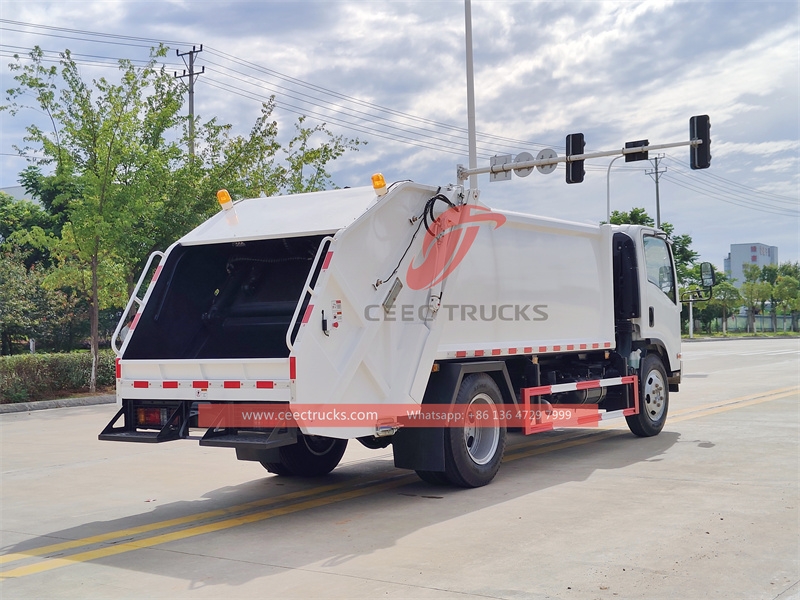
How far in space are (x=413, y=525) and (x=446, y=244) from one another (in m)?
2.82

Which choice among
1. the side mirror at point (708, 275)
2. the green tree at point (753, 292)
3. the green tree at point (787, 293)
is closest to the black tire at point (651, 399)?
the side mirror at point (708, 275)

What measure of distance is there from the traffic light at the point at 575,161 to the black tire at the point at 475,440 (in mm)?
10857

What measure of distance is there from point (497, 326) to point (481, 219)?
1142 mm

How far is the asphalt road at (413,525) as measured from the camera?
18.1ft

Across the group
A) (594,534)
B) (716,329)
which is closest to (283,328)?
(594,534)

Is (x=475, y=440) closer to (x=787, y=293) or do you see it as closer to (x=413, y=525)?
(x=413, y=525)

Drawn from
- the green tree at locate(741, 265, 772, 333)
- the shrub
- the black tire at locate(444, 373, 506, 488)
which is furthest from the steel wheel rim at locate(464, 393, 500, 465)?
the green tree at locate(741, 265, 772, 333)

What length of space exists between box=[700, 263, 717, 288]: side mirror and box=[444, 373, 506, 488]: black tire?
543 centimetres

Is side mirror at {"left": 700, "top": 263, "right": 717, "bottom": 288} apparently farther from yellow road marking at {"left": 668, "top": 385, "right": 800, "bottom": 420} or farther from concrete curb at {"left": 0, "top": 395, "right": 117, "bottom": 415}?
concrete curb at {"left": 0, "top": 395, "right": 117, "bottom": 415}

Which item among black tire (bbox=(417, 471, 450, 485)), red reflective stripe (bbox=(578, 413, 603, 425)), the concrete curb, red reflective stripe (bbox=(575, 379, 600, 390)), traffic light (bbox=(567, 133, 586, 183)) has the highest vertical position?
traffic light (bbox=(567, 133, 586, 183))

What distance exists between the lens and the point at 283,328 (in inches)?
330

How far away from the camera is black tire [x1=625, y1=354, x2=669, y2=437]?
11805mm

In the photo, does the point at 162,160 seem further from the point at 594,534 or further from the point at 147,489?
the point at 594,534

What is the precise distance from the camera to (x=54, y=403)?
62.3 ft
